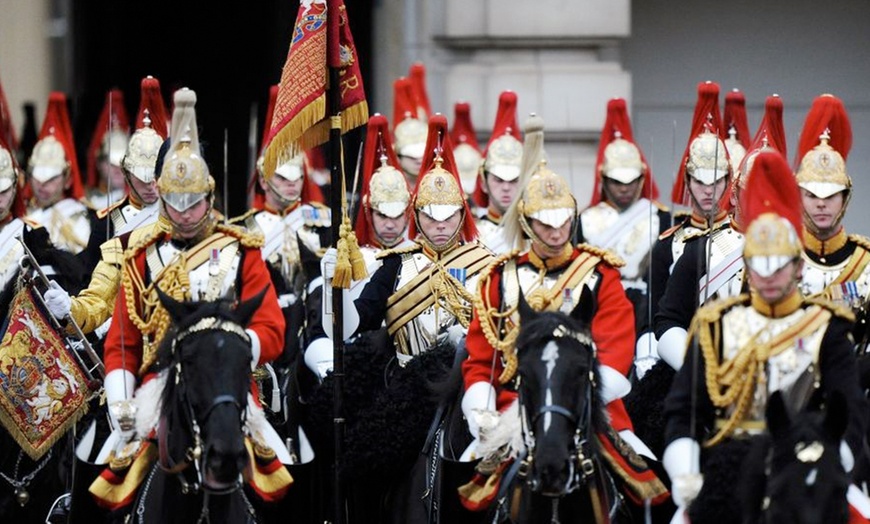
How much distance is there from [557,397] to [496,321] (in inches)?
54.2

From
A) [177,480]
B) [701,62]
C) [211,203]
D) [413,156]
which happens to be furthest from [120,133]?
[177,480]

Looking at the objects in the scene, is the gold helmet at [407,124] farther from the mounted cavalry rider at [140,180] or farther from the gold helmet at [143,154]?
the gold helmet at [143,154]

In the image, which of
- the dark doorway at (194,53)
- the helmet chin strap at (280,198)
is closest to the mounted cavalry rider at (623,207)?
the helmet chin strap at (280,198)

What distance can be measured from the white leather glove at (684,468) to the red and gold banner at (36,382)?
3671 millimetres

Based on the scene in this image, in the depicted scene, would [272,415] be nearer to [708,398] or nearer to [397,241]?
[397,241]

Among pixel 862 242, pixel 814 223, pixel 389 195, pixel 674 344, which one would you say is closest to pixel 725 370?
pixel 674 344

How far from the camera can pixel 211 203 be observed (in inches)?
406

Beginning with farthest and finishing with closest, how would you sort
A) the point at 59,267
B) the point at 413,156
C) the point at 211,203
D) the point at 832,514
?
1. the point at 413,156
2. the point at 59,267
3. the point at 211,203
4. the point at 832,514

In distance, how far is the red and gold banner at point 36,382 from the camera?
1151 cm

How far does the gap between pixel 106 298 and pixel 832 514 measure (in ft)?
13.3

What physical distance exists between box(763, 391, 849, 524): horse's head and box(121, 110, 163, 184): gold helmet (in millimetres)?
5359

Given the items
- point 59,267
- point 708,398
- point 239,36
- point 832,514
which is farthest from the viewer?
point 239,36

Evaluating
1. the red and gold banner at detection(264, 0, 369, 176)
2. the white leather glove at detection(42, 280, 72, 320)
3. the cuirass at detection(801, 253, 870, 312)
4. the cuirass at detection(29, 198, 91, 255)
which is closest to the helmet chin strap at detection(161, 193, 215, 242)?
the red and gold banner at detection(264, 0, 369, 176)

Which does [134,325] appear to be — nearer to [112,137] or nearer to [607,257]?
[607,257]
